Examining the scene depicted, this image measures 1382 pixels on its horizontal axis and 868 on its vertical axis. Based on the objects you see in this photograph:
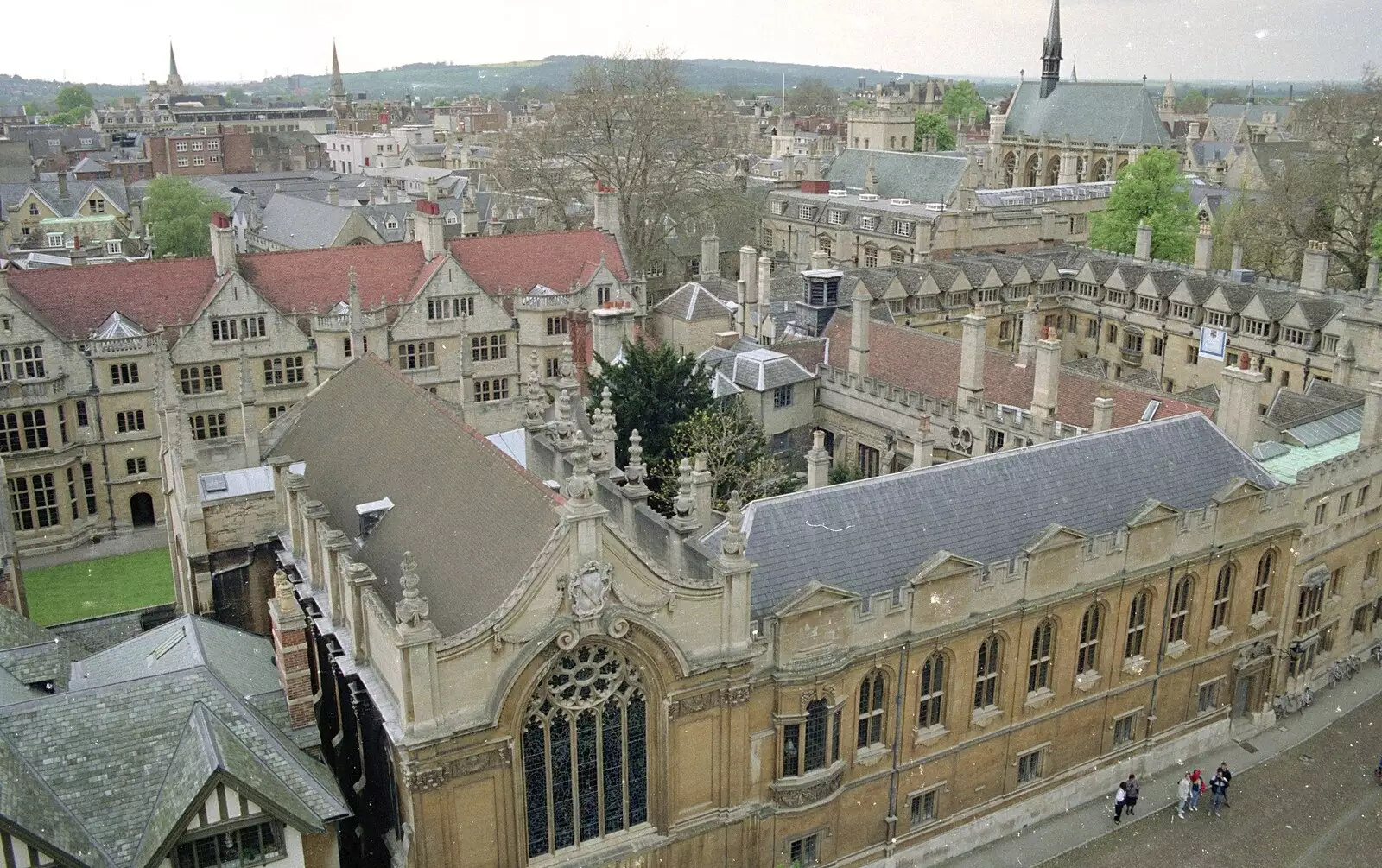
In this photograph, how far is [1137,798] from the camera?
3033 centimetres

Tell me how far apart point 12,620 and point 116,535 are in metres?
21.7

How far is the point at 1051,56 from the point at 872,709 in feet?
329

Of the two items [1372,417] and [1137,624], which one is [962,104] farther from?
[1137,624]

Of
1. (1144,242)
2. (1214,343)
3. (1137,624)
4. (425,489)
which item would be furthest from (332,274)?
(1144,242)

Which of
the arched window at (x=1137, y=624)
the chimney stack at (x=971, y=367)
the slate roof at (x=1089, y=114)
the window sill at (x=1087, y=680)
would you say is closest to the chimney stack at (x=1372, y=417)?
the arched window at (x=1137, y=624)

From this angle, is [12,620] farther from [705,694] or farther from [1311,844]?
[1311,844]

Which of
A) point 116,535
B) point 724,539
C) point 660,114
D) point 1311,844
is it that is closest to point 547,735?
point 724,539

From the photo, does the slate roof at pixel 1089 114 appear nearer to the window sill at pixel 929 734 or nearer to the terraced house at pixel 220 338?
the terraced house at pixel 220 338

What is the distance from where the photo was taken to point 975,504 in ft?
93.0

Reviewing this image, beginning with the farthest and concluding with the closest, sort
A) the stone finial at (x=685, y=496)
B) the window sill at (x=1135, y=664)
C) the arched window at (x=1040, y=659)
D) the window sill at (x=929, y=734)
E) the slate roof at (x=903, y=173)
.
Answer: the slate roof at (x=903, y=173) < the window sill at (x=1135, y=664) < the arched window at (x=1040, y=659) < the window sill at (x=929, y=734) < the stone finial at (x=685, y=496)

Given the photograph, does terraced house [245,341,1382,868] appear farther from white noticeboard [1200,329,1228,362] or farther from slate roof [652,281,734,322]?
white noticeboard [1200,329,1228,362]

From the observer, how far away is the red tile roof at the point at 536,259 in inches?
2048

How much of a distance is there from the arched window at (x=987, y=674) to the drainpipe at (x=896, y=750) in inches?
88.7

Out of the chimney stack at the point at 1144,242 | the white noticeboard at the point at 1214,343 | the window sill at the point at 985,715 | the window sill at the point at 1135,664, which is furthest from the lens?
the chimney stack at the point at 1144,242
